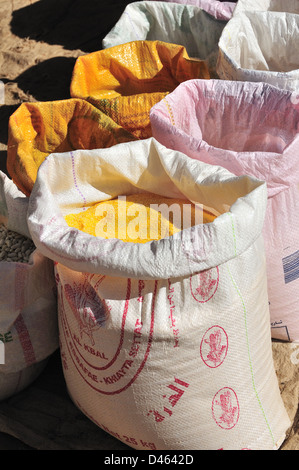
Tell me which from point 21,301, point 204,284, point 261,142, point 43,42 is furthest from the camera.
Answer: point 43,42

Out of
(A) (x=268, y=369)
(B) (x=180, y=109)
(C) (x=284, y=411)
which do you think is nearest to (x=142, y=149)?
(B) (x=180, y=109)

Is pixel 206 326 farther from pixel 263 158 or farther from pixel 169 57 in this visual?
pixel 169 57

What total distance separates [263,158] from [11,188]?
633 mm

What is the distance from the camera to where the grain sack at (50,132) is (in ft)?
5.30

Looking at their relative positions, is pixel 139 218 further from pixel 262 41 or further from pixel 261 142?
pixel 262 41

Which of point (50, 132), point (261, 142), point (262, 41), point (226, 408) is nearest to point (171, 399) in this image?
point (226, 408)

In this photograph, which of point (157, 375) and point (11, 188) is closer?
point (157, 375)

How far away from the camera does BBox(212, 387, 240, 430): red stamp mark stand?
1231 mm

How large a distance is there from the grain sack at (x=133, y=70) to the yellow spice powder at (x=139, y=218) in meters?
0.62

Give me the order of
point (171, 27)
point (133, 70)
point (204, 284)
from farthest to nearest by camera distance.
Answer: point (171, 27) < point (133, 70) < point (204, 284)

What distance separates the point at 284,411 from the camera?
1411 mm

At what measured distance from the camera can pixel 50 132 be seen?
1797mm
